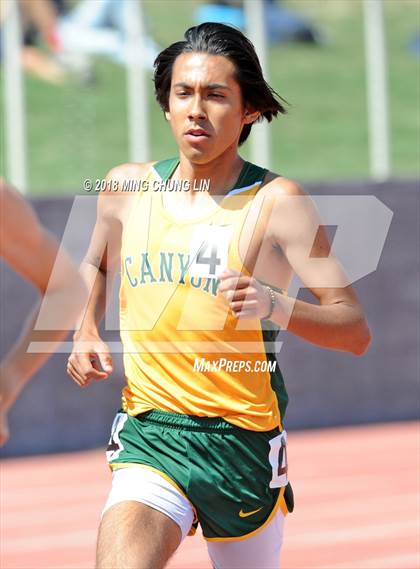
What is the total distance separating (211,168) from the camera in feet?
14.5

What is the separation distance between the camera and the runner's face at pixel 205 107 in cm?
430

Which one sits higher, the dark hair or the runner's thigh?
the dark hair

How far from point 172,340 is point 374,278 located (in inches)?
268

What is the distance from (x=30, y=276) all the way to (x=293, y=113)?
78.8ft

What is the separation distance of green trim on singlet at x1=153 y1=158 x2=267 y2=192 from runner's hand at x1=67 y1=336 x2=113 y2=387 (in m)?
0.59

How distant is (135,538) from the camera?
152 inches

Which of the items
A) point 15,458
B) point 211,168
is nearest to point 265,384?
point 211,168

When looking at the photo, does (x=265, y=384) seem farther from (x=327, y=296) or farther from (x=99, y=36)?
(x=99, y=36)

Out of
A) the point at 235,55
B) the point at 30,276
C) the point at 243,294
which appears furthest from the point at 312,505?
the point at 30,276

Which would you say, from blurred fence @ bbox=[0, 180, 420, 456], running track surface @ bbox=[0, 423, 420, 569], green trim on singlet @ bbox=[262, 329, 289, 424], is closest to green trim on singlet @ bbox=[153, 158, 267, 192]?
green trim on singlet @ bbox=[262, 329, 289, 424]

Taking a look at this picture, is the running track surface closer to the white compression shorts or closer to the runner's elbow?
the white compression shorts

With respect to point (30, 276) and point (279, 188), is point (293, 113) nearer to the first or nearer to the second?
point (279, 188)

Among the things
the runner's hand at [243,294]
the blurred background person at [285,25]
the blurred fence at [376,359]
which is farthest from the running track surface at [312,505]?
the blurred background person at [285,25]

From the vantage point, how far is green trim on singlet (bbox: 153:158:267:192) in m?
4.41
